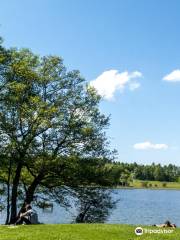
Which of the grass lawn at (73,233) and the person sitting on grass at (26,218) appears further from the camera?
the person sitting on grass at (26,218)

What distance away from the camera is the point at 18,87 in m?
40.7

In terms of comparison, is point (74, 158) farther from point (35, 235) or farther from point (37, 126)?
point (35, 235)

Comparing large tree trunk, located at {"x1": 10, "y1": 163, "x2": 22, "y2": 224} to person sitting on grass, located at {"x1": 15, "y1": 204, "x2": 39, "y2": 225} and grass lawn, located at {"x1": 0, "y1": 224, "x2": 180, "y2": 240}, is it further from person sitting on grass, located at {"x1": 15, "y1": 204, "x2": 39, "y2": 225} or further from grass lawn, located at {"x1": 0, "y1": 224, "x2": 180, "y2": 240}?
grass lawn, located at {"x1": 0, "y1": 224, "x2": 180, "y2": 240}

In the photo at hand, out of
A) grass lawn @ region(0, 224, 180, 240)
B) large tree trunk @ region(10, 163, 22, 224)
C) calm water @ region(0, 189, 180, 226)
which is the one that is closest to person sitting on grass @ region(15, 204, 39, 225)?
grass lawn @ region(0, 224, 180, 240)

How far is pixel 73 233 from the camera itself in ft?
83.7

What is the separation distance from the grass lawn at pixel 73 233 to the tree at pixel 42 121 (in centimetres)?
1359

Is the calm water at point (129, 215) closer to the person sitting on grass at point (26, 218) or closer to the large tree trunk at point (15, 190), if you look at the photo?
the large tree trunk at point (15, 190)

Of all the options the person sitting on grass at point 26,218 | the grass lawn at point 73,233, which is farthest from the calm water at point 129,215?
the grass lawn at point 73,233

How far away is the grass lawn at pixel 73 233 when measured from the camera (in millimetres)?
24062

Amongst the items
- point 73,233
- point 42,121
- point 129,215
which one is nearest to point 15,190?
point 42,121

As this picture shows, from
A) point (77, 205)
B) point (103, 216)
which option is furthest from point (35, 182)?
point (103, 216)

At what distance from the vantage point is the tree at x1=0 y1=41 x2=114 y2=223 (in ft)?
135

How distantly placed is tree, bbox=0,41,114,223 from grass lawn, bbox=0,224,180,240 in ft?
44.6

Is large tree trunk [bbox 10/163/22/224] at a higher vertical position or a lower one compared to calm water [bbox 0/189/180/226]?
higher
